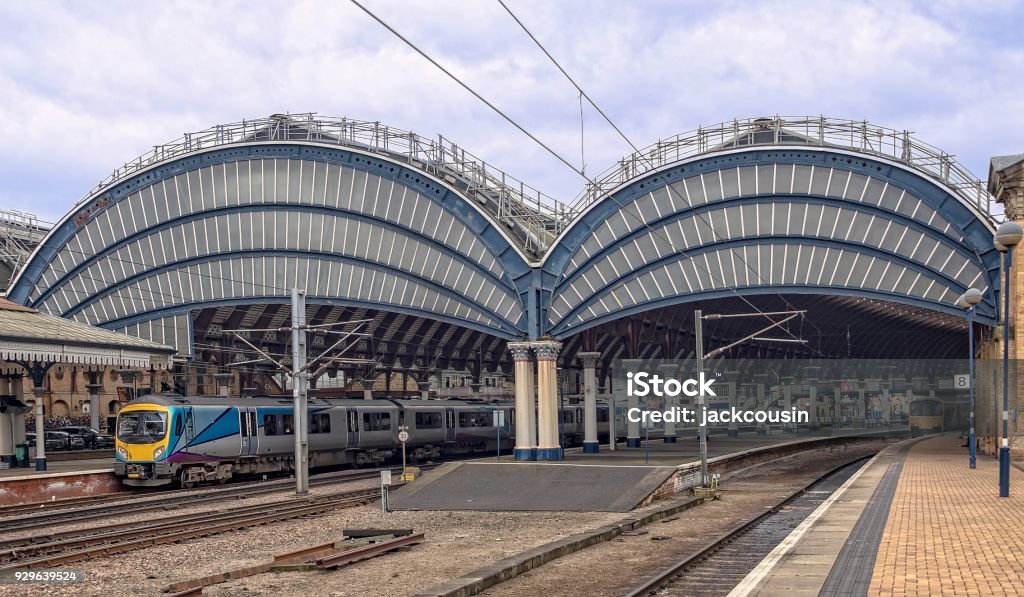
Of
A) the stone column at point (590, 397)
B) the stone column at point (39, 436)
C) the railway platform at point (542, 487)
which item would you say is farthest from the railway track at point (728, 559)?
the stone column at point (39, 436)

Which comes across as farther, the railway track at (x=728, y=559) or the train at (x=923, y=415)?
the train at (x=923, y=415)

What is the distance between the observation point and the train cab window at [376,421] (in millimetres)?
Result: 48625

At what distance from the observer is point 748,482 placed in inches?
1642

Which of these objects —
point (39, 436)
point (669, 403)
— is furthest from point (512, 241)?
point (669, 403)

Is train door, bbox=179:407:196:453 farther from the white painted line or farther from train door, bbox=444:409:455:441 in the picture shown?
the white painted line

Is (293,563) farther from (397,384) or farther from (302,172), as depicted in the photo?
(397,384)

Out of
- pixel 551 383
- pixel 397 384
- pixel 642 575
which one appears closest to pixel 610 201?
pixel 551 383

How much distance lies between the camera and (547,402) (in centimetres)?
4475

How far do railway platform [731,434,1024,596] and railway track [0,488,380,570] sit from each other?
43.2 ft

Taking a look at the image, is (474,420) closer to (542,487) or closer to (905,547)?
(542,487)

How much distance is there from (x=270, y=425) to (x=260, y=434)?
31.6 inches

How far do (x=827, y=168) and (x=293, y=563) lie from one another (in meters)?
29.9

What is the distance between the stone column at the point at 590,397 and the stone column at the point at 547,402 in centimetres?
532

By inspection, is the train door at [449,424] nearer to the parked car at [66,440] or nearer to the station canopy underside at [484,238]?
the station canopy underside at [484,238]
